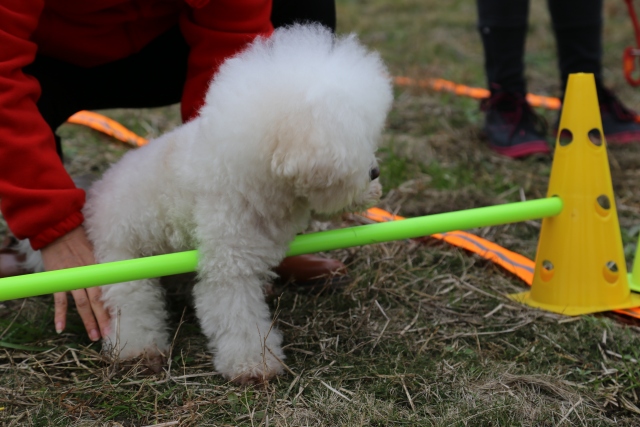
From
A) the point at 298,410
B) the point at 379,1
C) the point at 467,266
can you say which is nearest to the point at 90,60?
the point at 298,410

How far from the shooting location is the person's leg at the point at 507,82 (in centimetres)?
273

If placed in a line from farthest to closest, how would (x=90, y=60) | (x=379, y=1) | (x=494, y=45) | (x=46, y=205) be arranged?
(x=379, y=1) → (x=494, y=45) → (x=90, y=60) → (x=46, y=205)

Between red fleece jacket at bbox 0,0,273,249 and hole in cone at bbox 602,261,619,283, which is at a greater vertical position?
red fleece jacket at bbox 0,0,273,249

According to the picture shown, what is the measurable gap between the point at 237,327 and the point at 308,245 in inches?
9.5

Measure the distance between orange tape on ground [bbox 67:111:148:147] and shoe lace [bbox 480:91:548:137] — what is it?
1.51 m

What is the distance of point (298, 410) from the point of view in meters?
1.34

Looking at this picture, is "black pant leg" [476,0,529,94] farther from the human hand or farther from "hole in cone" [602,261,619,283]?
the human hand

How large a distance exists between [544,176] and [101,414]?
194cm

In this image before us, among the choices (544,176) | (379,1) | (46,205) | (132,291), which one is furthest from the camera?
(379,1)

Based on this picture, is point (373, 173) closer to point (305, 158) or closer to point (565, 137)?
point (305, 158)

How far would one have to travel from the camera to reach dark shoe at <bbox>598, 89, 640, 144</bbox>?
286 centimetres

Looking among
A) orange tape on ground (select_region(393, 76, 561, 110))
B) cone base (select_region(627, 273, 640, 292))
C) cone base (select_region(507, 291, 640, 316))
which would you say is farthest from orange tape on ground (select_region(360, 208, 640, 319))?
orange tape on ground (select_region(393, 76, 561, 110))

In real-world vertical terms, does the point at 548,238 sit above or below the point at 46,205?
below

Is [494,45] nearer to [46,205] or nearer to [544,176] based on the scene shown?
[544,176]
